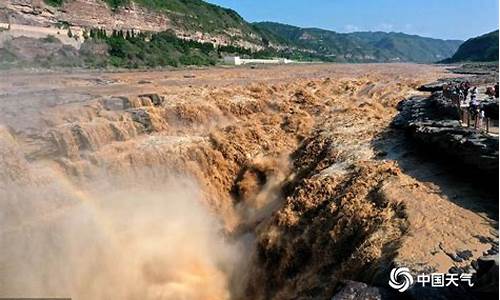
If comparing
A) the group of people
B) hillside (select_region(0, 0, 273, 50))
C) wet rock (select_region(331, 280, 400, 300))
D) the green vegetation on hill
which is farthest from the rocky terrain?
hillside (select_region(0, 0, 273, 50))

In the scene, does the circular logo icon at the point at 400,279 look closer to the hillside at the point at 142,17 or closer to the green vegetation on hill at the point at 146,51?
the green vegetation on hill at the point at 146,51

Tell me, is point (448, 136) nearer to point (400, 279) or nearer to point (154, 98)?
point (400, 279)

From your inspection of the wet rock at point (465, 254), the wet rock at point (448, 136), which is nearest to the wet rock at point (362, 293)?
the wet rock at point (465, 254)

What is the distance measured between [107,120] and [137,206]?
126 inches

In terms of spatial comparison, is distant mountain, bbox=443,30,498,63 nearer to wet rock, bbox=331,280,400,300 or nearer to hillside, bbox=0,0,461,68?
hillside, bbox=0,0,461,68

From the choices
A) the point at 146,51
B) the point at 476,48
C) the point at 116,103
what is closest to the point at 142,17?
the point at 146,51

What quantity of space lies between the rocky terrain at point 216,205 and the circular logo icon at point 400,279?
0.45 ft

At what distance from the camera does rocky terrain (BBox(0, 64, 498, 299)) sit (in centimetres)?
932

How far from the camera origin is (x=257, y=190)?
15766 millimetres

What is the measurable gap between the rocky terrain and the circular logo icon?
0.14m

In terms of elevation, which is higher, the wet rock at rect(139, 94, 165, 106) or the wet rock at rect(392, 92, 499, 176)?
the wet rock at rect(392, 92, 499, 176)

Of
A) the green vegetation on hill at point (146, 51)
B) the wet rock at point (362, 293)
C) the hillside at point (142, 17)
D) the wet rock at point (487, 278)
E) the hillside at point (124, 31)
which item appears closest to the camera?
the wet rock at point (487, 278)

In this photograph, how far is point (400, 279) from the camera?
746 centimetres

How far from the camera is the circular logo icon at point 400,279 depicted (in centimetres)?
733
